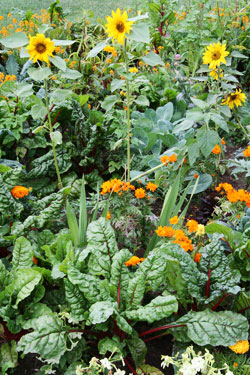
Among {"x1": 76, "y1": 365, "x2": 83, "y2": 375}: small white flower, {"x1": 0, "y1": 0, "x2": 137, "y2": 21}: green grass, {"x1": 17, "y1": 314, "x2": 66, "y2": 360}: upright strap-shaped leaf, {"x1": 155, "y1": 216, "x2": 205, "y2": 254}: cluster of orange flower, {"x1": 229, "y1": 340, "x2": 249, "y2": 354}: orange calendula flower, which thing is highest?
{"x1": 0, "y1": 0, "x2": 137, "y2": 21}: green grass

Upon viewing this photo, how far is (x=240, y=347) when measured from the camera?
1.89 meters

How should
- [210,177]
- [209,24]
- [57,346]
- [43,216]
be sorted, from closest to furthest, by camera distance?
[57,346]
[43,216]
[210,177]
[209,24]

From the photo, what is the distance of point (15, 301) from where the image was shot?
207 centimetres

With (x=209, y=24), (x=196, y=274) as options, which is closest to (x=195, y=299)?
(x=196, y=274)

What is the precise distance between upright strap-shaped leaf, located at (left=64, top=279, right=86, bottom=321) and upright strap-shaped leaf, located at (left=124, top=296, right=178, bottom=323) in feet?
0.75

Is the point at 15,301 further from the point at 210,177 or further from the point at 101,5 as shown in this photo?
the point at 101,5

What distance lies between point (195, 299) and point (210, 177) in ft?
3.75

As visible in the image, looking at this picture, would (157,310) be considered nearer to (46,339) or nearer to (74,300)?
(74,300)

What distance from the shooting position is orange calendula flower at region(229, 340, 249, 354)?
188 centimetres

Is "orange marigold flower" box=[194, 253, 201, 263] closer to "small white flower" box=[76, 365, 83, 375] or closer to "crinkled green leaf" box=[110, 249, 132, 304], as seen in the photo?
"crinkled green leaf" box=[110, 249, 132, 304]

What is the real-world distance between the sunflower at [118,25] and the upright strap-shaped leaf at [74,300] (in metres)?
1.34

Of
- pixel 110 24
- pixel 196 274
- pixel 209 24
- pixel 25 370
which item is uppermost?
pixel 110 24

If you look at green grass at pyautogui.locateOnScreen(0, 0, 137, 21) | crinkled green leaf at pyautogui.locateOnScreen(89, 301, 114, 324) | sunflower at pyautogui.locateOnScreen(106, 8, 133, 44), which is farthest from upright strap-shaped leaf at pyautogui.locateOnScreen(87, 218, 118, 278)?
green grass at pyautogui.locateOnScreen(0, 0, 137, 21)

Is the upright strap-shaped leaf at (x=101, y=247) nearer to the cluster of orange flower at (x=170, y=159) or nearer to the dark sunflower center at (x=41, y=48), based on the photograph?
the cluster of orange flower at (x=170, y=159)
